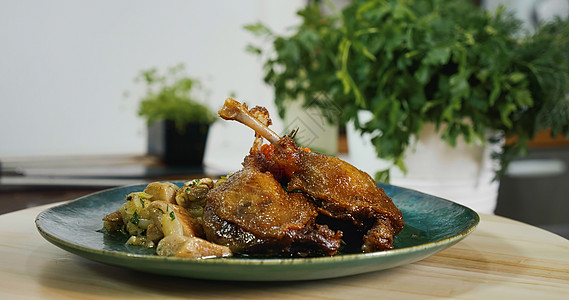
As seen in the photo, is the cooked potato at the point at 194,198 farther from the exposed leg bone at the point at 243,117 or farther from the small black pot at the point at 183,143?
the small black pot at the point at 183,143

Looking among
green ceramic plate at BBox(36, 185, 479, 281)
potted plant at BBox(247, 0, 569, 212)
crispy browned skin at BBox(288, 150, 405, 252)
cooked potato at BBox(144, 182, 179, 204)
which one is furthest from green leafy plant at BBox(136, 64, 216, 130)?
crispy browned skin at BBox(288, 150, 405, 252)

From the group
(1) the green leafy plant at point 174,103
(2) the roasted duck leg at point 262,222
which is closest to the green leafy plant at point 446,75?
(2) the roasted duck leg at point 262,222

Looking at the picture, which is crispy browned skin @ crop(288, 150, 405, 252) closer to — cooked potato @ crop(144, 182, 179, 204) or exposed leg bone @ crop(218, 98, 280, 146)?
exposed leg bone @ crop(218, 98, 280, 146)

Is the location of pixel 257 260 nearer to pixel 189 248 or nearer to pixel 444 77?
pixel 189 248

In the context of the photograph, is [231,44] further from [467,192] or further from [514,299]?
[514,299]

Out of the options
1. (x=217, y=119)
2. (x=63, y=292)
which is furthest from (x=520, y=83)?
(x=217, y=119)

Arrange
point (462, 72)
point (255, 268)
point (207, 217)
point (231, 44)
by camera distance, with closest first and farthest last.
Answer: point (255, 268), point (207, 217), point (462, 72), point (231, 44)

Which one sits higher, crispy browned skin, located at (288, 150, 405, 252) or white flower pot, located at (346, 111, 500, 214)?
crispy browned skin, located at (288, 150, 405, 252)
